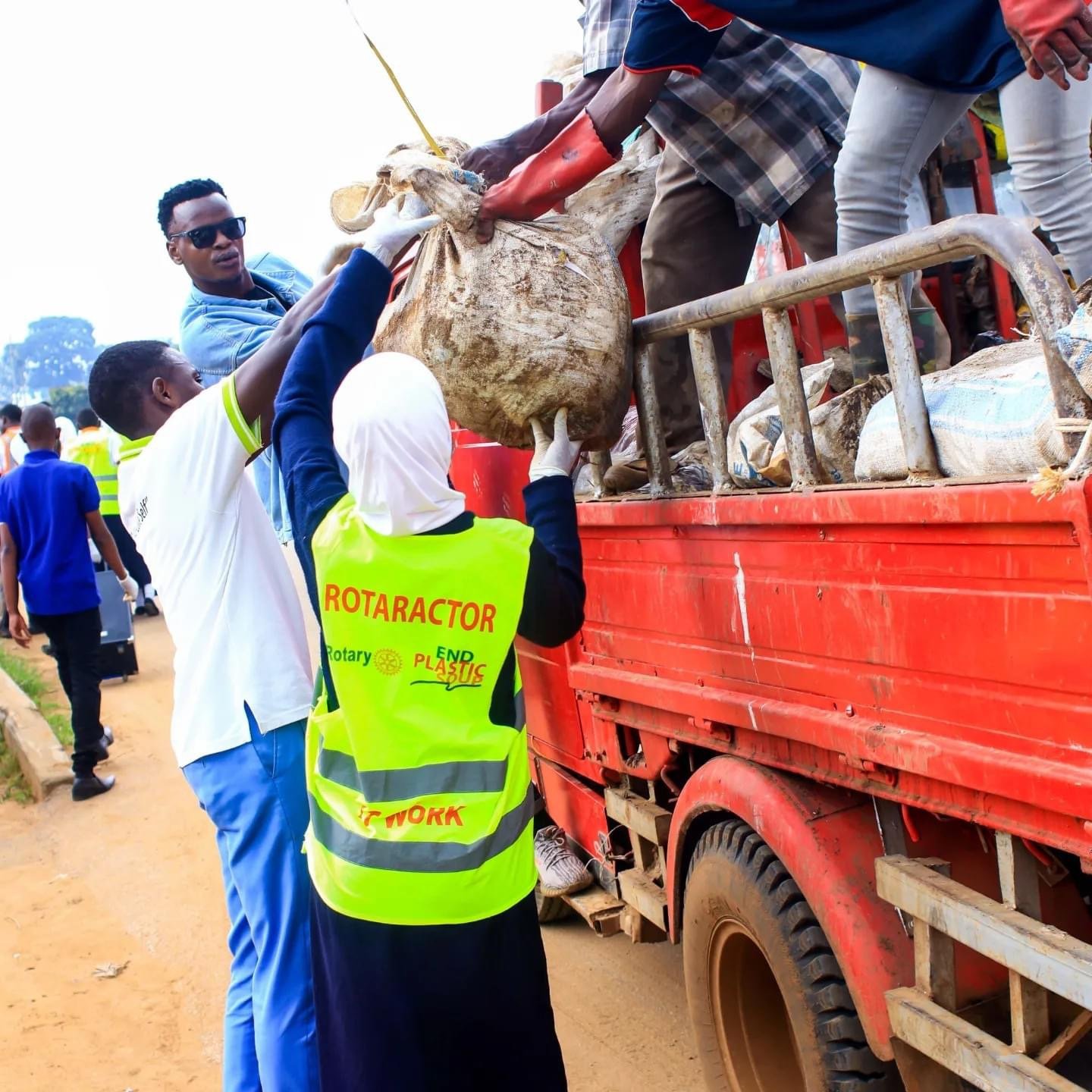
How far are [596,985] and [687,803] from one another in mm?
1498

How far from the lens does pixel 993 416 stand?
1.79 m

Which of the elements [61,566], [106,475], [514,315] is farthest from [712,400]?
[106,475]

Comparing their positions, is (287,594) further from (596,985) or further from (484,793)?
(596,985)

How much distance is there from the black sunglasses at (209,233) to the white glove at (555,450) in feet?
4.31

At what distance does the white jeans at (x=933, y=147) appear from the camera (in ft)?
7.41

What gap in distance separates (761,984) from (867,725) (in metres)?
0.96

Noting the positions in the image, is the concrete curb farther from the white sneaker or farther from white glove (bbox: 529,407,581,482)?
white glove (bbox: 529,407,581,482)

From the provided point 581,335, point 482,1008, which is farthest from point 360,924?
point 581,335

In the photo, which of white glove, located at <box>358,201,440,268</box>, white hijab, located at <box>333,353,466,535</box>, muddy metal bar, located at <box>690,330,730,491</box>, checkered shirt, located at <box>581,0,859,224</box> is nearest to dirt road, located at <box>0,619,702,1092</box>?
muddy metal bar, located at <box>690,330,730,491</box>

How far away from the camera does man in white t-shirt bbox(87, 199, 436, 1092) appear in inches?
105

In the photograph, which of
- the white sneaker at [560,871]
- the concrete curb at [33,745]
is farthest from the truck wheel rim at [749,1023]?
the concrete curb at [33,745]

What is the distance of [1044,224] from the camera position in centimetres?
230

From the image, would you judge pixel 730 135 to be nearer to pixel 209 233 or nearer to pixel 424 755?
pixel 209 233

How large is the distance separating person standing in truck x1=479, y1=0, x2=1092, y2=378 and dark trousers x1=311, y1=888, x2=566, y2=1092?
1419 millimetres
